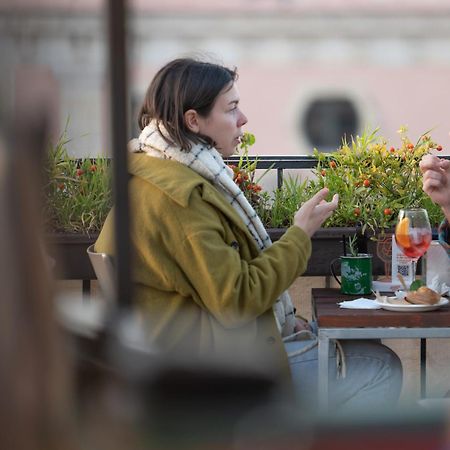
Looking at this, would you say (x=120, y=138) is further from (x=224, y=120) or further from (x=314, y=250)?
(x=314, y=250)

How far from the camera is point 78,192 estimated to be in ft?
12.2

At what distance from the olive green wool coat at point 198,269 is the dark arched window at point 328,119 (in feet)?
18.2

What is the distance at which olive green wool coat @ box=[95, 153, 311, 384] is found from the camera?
2211 mm

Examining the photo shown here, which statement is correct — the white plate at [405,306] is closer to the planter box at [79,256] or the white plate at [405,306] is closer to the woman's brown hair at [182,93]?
the woman's brown hair at [182,93]

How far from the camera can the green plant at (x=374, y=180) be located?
11.7ft

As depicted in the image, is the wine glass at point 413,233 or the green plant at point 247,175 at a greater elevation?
the green plant at point 247,175

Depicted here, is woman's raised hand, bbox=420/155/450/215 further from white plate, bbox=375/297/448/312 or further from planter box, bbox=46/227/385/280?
planter box, bbox=46/227/385/280

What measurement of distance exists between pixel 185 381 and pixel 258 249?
1979mm

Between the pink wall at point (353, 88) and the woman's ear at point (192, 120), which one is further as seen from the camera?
the pink wall at point (353, 88)

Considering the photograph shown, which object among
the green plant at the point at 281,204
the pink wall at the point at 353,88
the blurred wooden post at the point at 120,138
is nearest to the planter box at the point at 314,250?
the green plant at the point at 281,204

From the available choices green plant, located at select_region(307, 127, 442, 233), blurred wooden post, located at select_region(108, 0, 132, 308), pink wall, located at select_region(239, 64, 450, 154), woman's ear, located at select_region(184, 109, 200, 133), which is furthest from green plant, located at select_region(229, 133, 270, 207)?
blurred wooden post, located at select_region(108, 0, 132, 308)

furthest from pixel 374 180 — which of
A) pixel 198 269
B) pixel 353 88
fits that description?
pixel 353 88

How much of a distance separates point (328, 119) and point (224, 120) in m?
5.72

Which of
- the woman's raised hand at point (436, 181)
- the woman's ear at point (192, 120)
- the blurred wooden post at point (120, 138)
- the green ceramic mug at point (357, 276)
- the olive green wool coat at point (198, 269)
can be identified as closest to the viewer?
the blurred wooden post at point (120, 138)
